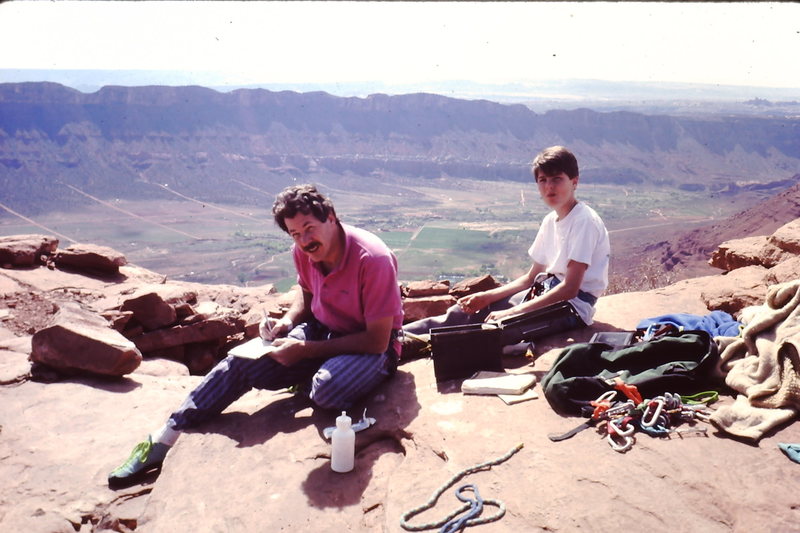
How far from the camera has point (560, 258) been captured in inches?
186

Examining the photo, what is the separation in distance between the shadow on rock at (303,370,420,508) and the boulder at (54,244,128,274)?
6.39 m

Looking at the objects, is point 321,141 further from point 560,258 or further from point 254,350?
point 254,350

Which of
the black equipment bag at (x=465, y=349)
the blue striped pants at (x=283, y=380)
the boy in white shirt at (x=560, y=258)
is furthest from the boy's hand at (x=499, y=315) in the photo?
the blue striped pants at (x=283, y=380)

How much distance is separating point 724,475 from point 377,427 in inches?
71.9

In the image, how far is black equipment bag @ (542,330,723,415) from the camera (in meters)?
3.52

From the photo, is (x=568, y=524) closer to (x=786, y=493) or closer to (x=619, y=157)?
(x=786, y=493)

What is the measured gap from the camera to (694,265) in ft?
79.3

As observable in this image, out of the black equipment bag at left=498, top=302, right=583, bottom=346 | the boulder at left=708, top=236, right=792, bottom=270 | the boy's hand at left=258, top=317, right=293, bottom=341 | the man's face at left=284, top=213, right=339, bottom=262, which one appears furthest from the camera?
the boulder at left=708, top=236, right=792, bottom=270

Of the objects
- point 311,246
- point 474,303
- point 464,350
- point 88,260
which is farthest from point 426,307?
point 88,260

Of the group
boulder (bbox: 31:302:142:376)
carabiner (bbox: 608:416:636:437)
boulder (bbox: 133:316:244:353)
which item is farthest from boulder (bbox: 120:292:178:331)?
carabiner (bbox: 608:416:636:437)

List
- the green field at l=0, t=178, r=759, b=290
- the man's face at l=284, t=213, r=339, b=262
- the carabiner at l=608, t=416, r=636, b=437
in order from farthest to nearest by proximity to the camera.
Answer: the green field at l=0, t=178, r=759, b=290 < the man's face at l=284, t=213, r=339, b=262 < the carabiner at l=608, t=416, r=636, b=437

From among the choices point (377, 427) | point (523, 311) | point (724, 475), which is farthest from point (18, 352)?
point (724, 475)

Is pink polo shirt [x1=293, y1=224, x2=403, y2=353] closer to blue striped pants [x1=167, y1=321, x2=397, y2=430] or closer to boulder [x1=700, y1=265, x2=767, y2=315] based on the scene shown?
blue striped pants [x1=167, y1=321, x2=397, y2=430]

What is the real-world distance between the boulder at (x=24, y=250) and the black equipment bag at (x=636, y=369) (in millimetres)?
7633
